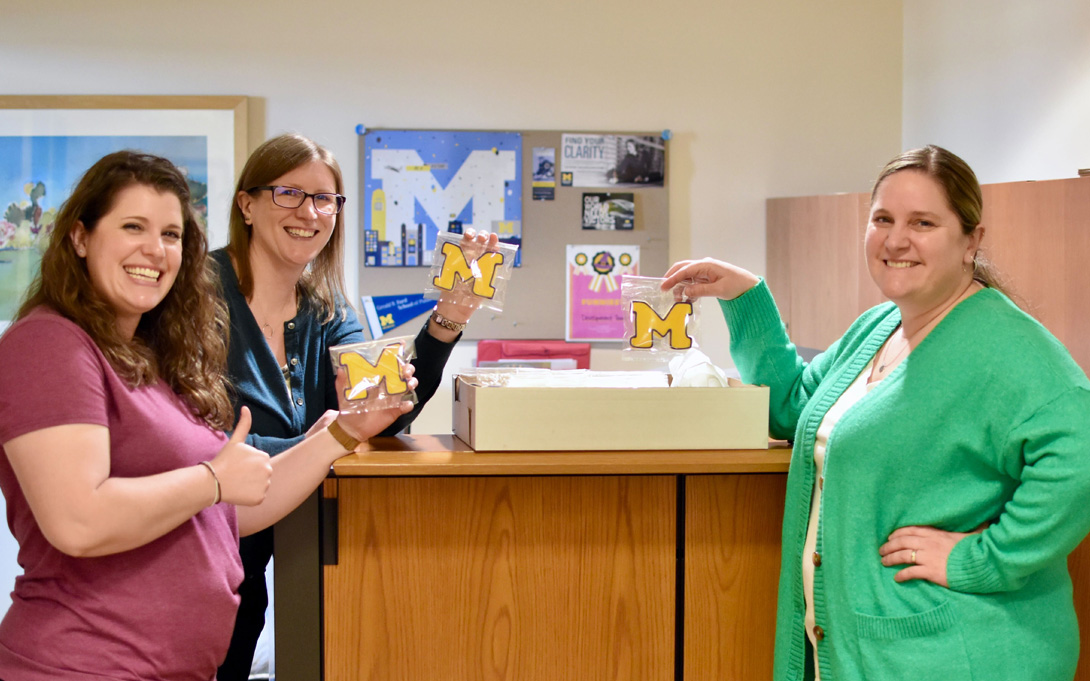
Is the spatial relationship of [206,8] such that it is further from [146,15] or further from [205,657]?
[205,657]

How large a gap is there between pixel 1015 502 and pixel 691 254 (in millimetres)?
2741

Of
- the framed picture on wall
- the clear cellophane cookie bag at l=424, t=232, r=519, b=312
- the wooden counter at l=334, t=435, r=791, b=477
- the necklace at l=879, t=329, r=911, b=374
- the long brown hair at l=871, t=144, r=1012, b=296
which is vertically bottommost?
the wooden counter at l=334, t=435, r=791, b=477

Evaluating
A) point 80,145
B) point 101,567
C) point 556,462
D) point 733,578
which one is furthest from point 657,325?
point 80,145

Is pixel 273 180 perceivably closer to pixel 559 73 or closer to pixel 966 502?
pixel 966 502

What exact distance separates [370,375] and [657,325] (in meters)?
0.50

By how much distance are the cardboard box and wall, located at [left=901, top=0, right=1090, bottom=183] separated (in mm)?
1896

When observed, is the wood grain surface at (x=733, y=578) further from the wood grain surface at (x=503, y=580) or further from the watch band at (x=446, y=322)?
the watch band at (x=446, y=322)

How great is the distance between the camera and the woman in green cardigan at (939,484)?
1244mm

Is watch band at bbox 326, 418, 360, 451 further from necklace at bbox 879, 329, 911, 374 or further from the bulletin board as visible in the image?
the bulletin board

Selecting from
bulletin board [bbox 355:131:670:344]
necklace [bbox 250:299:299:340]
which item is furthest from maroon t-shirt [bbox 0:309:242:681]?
bulletin board [bbox 355:131:670:344]

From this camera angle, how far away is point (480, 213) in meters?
3.79

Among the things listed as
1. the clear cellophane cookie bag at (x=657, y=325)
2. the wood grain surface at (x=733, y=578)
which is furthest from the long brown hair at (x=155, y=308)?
the wood grain surface at (x=733, y=578)

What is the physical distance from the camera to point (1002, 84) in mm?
3182

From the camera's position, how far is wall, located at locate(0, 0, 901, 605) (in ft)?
12.0
